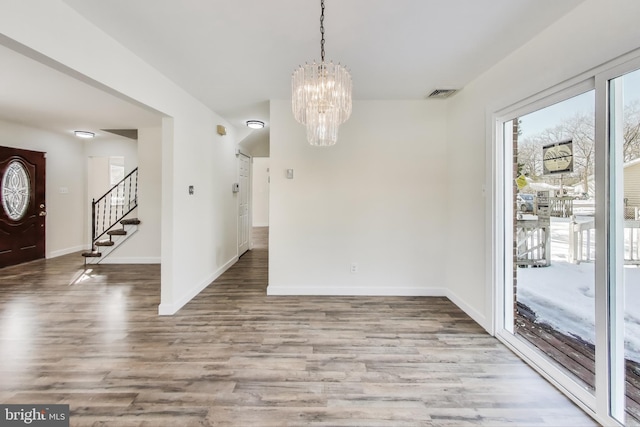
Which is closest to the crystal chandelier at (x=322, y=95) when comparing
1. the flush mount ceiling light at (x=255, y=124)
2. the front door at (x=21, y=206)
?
the flush mount ceiling light at (x=255, y=124)

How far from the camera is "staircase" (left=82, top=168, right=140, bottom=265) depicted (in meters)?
5.33

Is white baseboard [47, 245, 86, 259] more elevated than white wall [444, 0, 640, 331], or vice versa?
white wall [444, 0, 640, 331]

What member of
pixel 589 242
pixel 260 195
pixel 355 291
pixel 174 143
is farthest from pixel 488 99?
pixel 260 195

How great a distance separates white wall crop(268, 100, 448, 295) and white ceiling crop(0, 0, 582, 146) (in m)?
0.43

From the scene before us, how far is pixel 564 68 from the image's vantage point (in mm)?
1823

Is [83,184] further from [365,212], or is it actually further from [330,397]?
[330,397]

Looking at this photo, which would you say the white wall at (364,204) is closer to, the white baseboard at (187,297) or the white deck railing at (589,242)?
the white baseboard at (187,297)

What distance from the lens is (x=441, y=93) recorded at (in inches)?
128

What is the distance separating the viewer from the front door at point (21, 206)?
15.8 feet

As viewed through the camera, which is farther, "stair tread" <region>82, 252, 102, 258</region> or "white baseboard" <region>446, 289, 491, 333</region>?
"stair tread" <region>82, 252, 102, 258</region>

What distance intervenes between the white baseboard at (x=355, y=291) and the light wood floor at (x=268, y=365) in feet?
0.42

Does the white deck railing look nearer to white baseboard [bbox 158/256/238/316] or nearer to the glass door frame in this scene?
the glass door frame

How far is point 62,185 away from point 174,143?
4985 mm

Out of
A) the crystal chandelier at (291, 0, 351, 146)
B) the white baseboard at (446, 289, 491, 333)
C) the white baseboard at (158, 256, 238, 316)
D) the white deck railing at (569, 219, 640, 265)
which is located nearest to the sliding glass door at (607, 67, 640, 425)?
the white deck railing at (569, 219, 640, 265)
